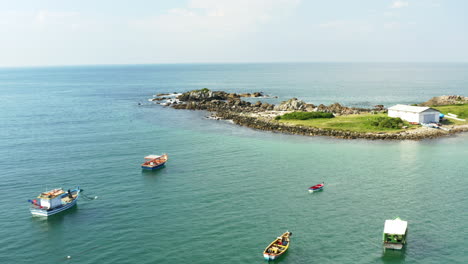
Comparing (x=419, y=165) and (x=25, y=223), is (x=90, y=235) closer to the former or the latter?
(x=25, y=223)

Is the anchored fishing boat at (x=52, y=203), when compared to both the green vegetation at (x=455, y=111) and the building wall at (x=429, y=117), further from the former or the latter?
the green vegetation at (x=455, y=111)

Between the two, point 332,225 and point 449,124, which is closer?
point 332,225

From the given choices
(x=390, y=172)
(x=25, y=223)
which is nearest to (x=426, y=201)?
(x=390, y=172)

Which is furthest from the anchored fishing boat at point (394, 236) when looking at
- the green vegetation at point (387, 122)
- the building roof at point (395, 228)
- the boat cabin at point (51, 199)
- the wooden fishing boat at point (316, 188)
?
the green vegetation at point (387, 122)

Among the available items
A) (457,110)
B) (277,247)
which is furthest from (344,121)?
(277,247)

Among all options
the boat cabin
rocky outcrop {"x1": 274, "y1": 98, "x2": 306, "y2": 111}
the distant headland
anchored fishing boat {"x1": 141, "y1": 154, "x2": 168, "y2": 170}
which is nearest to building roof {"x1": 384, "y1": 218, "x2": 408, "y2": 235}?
anchored fishing boat {"x1": 141, "y1": 154, "x2": 168, "y2": 170}

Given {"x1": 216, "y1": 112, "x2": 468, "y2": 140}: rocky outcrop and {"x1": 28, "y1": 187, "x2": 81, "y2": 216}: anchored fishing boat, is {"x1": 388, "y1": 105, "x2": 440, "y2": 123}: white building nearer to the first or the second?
{"x1": 216, "y1": 112, "x2": 468, "y2": 140}: rocky outcrop
